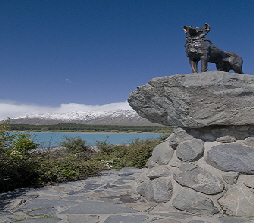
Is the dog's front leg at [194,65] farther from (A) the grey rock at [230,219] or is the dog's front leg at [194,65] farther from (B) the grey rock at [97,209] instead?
(B) the grey rock at [97,209]

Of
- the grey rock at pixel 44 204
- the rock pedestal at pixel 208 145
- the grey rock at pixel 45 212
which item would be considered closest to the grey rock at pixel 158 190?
the rock pedestal at pixel 208 145

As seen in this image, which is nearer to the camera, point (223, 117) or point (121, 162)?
point (223, 117)

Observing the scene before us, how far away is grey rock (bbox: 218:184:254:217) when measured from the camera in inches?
128

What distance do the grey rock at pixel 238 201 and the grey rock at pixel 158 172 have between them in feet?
3.04

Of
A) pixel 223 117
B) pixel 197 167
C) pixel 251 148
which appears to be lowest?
pixel 197 167

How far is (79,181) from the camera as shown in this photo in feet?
19.6

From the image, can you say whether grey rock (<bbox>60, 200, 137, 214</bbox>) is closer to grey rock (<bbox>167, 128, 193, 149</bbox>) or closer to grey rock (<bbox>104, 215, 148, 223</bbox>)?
grey rock (<bbox>104, 215, 148, 223</bbox>)

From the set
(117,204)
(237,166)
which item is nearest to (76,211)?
(117,204)

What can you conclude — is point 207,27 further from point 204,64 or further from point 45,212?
point 45,212

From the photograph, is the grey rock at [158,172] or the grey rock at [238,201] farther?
the grey rock at [158,172]

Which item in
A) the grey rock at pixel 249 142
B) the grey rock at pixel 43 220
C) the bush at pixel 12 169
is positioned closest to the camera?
the grey rock at pixel 43 220

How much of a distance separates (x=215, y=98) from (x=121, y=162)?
19.3 ft

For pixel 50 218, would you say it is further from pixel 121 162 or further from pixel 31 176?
pixel 121 162

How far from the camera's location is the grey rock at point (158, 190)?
12.6 feet
